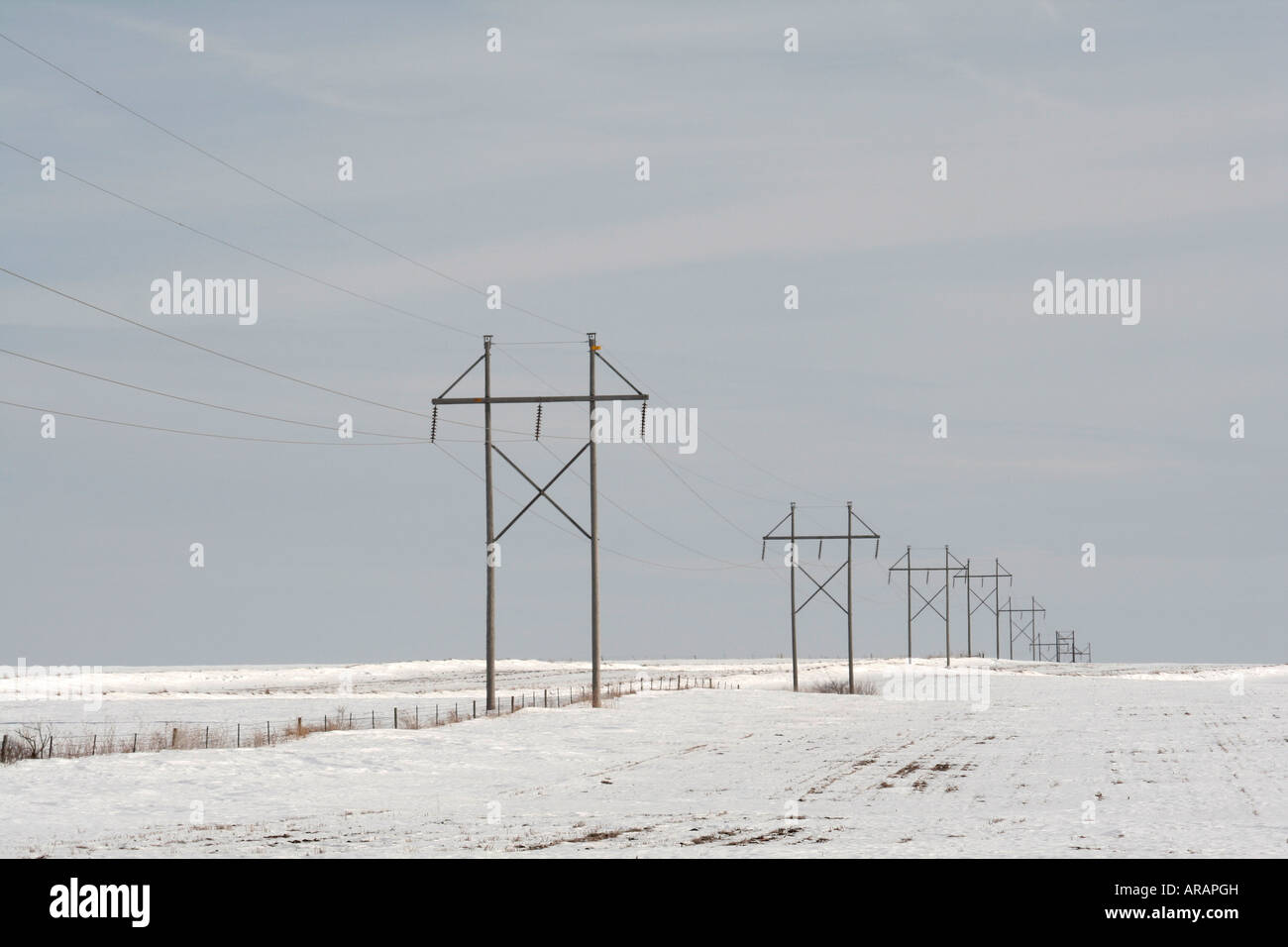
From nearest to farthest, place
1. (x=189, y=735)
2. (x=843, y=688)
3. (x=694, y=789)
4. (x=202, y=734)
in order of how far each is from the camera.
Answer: (x=694, y=789), (x=189, y=735), (x=202, y=734), (x=843, y=688)

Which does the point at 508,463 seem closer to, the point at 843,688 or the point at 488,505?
the point at 488,505

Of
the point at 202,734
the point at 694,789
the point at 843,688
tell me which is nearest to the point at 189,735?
the point at 202,734

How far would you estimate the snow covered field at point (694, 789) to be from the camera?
2220 centimetres

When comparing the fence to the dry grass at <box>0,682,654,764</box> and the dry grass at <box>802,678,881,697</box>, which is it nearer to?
the dry grass at <box>0,682,654,764</box>

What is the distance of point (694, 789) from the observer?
32.2 m

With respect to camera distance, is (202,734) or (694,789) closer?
(694,789)

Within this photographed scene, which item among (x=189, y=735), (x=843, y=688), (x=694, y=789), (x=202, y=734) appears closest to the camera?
(x=694, y=789)

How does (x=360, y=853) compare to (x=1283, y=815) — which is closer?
(x=360, y=853)

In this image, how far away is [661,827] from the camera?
24406 millimetres
